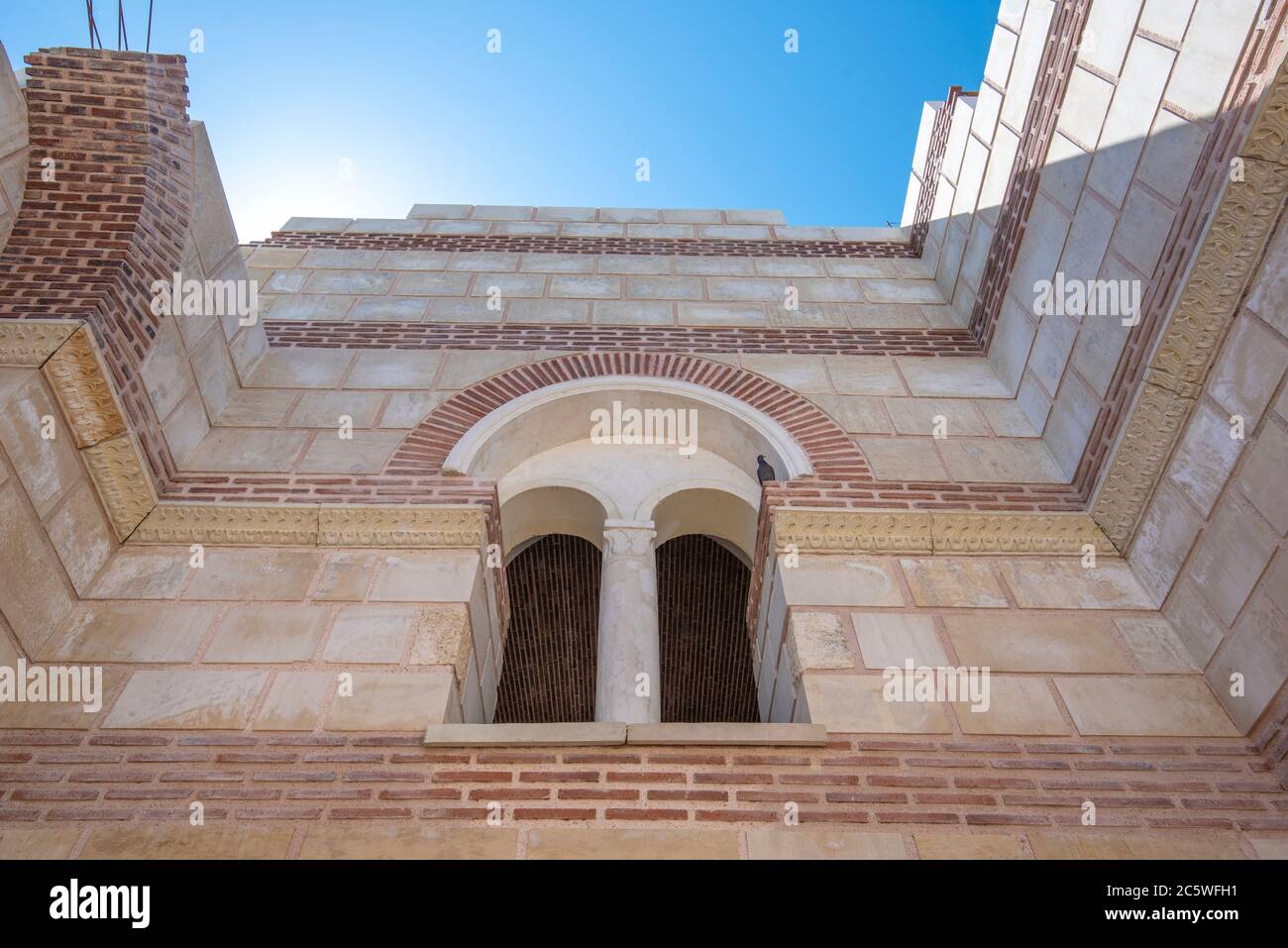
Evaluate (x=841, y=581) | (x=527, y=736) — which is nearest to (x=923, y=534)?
(x=841, y=581)

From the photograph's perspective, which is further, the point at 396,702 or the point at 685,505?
the point at 685,505

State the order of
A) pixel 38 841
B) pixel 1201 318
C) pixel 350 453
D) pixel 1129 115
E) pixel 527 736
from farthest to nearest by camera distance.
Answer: pixel 350 453
pixel 1129 115
pixel 1201 318
pixel 527 736
pixel 38 841

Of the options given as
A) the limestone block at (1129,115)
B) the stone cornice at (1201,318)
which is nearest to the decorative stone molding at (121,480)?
the stone cornice at (1201,318)

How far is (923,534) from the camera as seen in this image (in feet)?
17.8

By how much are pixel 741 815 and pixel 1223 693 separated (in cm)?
248

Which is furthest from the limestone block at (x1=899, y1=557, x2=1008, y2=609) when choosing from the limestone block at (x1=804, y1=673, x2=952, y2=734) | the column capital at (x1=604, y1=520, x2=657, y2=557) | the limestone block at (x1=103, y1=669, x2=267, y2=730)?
the limestone block at (x1=103, y1=669, x2=267, y2=730)

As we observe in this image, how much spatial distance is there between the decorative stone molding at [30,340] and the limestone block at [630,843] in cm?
347

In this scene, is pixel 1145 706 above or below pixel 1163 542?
below

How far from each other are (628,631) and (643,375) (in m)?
2.42

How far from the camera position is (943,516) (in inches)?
216

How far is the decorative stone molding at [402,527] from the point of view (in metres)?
5.33

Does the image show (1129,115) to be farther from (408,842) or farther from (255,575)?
(255,575)

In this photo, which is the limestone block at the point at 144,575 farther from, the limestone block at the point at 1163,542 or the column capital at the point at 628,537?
the limestone block at the point at 1163,542

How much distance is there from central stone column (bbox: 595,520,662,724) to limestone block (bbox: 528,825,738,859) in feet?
2.90
